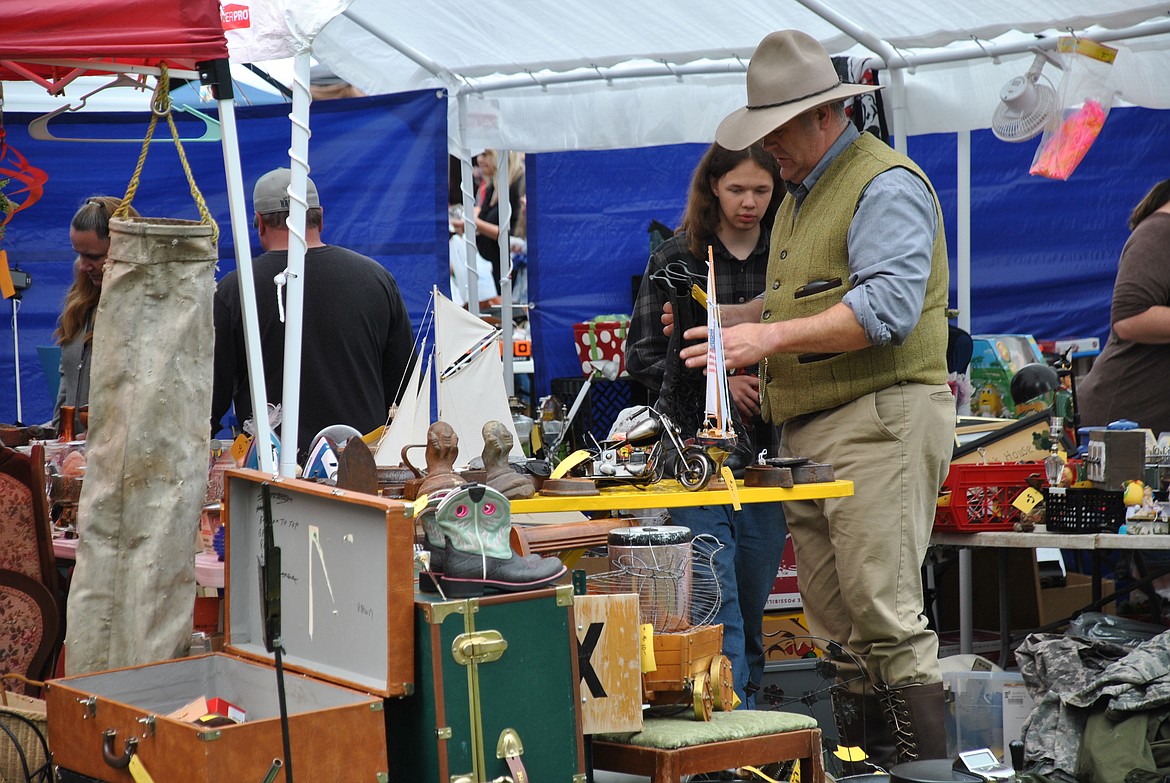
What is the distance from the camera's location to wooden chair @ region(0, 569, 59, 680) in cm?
322

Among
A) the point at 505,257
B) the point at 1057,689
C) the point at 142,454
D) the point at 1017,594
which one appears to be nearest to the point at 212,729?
the point at 142,454

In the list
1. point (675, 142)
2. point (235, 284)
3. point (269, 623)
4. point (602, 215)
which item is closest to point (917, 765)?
point (269, 623)

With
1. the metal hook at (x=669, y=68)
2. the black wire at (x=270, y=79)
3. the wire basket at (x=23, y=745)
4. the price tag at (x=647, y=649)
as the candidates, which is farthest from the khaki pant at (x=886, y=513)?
the black wire at (x=270, y=79)

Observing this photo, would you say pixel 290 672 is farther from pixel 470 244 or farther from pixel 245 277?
pixel 470 244

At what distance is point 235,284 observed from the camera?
448 centimetres

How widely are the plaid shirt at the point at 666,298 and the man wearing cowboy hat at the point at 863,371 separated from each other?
482 mm

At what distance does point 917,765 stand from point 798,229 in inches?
55.2

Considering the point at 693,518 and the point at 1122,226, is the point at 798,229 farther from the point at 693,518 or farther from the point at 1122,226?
the point at 1122,226

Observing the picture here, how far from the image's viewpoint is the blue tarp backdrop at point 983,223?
23.5ft

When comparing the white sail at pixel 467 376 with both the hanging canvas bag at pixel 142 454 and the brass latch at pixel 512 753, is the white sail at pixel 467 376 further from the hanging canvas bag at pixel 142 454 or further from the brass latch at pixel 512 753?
the brass latch at pixel 512 753

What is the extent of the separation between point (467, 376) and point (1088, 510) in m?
2.22

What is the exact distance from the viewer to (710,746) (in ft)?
8.48

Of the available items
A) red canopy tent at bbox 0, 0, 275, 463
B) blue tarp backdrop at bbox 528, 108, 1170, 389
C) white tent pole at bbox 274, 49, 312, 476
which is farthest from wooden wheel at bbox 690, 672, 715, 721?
blue tarp backdrop at bbox 528, 108, 1170, 389

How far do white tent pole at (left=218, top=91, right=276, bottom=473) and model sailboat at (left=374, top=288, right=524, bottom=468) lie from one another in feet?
2.59
